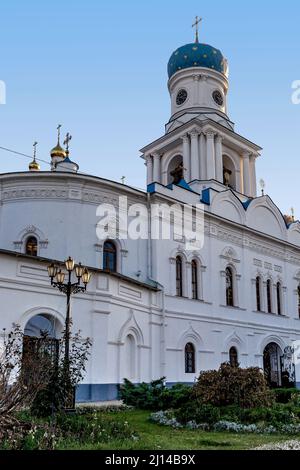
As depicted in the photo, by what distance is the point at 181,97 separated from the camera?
91.9 ft

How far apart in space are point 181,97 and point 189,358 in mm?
14606

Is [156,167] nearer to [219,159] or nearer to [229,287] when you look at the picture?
[219,159]

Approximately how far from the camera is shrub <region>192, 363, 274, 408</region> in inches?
490

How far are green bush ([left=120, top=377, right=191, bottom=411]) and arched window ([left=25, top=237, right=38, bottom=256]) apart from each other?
5.94 metres

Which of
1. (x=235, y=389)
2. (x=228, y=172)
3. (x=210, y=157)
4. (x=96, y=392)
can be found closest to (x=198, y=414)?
(x=235, y=389)

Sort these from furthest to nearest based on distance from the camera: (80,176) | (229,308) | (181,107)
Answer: (181,107), (229,308), (80,176)

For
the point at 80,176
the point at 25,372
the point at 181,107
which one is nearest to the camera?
the point at 25,372

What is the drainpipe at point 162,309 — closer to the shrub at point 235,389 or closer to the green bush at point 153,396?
the green bush at point 153,396

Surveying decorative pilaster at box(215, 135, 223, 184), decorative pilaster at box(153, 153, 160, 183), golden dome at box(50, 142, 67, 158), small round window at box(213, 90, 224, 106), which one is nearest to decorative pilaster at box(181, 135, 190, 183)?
decorative pilaster at box(215, 135, 223, 184)

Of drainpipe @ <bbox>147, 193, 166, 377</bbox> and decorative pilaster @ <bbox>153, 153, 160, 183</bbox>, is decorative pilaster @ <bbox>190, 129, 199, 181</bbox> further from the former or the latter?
drainpipe @ <bbox>147, 193, 166, 377</bbox>

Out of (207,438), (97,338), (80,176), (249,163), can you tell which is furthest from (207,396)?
(249,163)

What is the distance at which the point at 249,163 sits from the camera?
91.6ft

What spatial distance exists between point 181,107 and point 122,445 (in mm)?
22531

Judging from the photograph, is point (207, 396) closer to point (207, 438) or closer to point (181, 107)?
point (207, 438)
